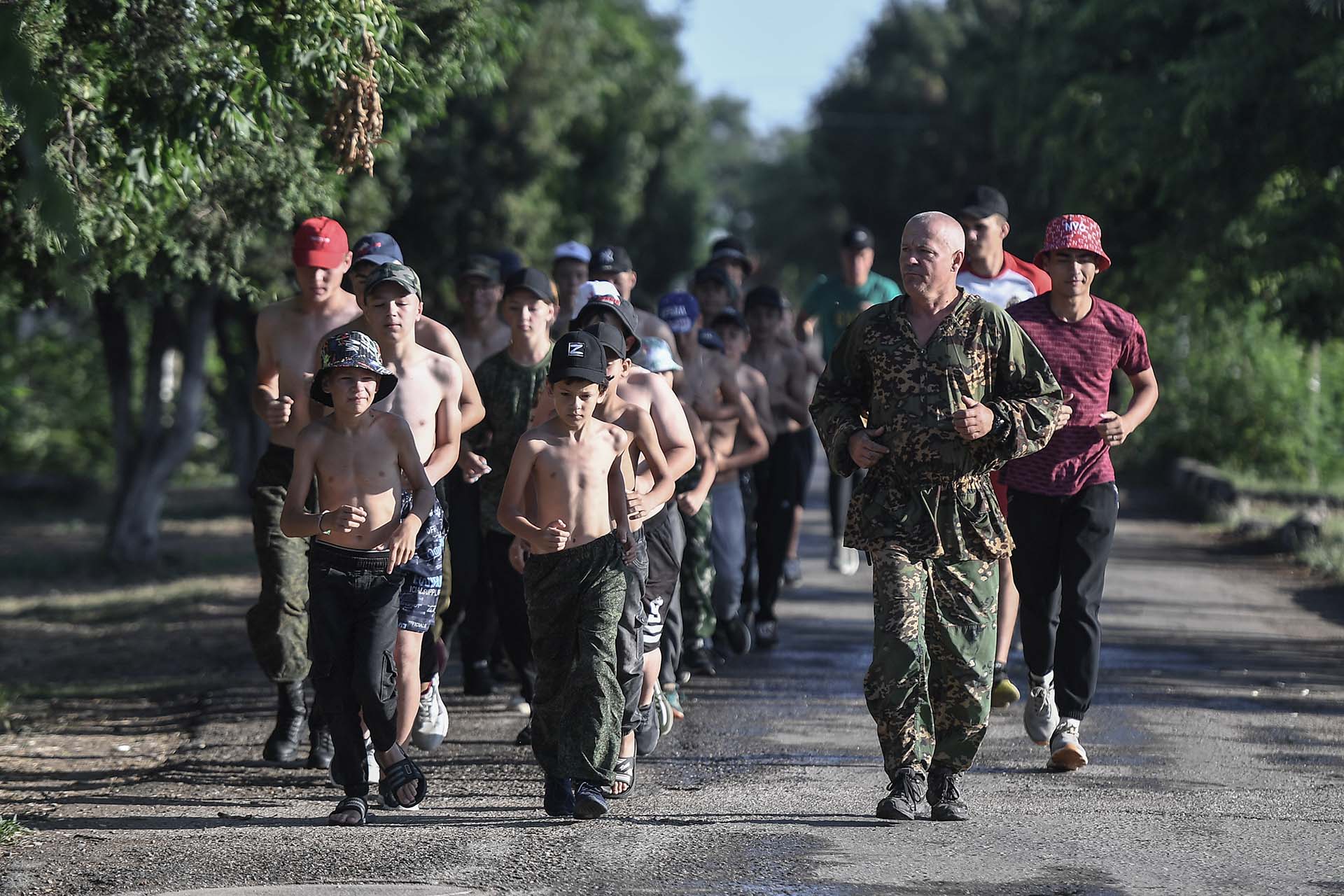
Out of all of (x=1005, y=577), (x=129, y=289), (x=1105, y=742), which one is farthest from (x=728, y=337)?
(x=129, y=289)

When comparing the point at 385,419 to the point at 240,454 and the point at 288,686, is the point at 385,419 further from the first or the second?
the point at 240,454

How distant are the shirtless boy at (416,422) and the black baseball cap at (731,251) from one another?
4.75 m

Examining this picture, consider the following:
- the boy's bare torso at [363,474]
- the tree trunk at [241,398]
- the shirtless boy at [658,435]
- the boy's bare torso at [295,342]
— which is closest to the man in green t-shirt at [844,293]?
the shirtless boy at [658,435]

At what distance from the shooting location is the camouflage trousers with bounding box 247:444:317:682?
25.1 ft

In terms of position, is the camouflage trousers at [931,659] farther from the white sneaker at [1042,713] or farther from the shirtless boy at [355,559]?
the shirtless boy at [355,559]

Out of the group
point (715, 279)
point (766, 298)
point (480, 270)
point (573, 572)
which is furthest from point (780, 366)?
point (573, 572)

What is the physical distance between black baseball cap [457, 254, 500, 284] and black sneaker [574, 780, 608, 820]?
138 inches

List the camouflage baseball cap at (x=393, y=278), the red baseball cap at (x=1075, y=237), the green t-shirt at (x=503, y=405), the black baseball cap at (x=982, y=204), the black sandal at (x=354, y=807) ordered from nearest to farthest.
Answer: the black sandal at (x=354, y=807)
the camouflage baseball cap at (x=393, y=278)
the red baseball cap at (x=1075, y=237)
the green t-shirt at (x=503, y=405)
the black baseball cap at (x=982, y=204)

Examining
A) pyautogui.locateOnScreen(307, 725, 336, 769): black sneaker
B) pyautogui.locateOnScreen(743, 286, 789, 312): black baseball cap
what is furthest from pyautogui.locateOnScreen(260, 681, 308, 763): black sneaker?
pyautogui.locateOnScreen(743, 286, 789, 312): black baseball cap

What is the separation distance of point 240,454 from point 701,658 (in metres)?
12.2

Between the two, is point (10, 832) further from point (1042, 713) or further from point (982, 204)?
point (982, 204)

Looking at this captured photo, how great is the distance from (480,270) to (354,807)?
3.53 metres

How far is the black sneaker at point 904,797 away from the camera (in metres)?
6.11

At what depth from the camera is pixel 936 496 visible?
20.5ft
